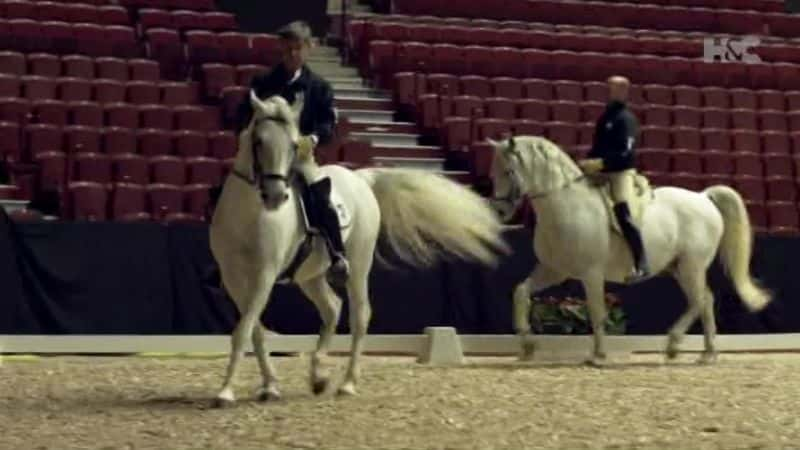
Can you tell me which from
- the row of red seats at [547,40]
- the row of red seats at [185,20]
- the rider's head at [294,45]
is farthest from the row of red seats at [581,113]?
the rider's head at [294,45]

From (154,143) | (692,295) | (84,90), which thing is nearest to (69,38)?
(84,90)

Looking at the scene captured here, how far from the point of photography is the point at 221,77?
20.5 meters

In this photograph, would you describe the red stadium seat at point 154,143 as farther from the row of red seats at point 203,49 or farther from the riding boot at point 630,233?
the riding boot at point 630,233

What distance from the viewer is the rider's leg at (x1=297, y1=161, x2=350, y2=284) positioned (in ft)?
32.8

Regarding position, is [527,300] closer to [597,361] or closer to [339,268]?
[597,361]

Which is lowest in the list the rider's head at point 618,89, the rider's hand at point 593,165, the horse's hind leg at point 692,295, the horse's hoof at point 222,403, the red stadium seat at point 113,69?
the horse's hind leg at point 692,295

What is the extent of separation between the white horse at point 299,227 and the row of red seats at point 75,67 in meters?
9.23

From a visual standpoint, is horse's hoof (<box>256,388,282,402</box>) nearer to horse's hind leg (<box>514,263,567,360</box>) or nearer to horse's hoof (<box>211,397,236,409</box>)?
horse's hoof (<box>211,397,236,409</box>)

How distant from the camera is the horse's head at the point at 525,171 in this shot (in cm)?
1345

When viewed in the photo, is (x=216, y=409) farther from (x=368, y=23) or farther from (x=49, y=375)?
(x=368, y=23)

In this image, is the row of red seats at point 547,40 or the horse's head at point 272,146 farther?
the row of red seats at point 547,40

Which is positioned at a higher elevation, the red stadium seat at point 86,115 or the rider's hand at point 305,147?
the rider's hand at point 305,147

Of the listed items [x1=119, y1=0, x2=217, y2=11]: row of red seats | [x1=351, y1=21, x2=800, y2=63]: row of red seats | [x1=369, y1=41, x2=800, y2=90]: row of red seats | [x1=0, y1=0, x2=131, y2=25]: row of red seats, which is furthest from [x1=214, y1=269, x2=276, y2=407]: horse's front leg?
[x1=119, y1=0, x2=217, y2=11]: row of red seats

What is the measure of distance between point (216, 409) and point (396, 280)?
272 inches
